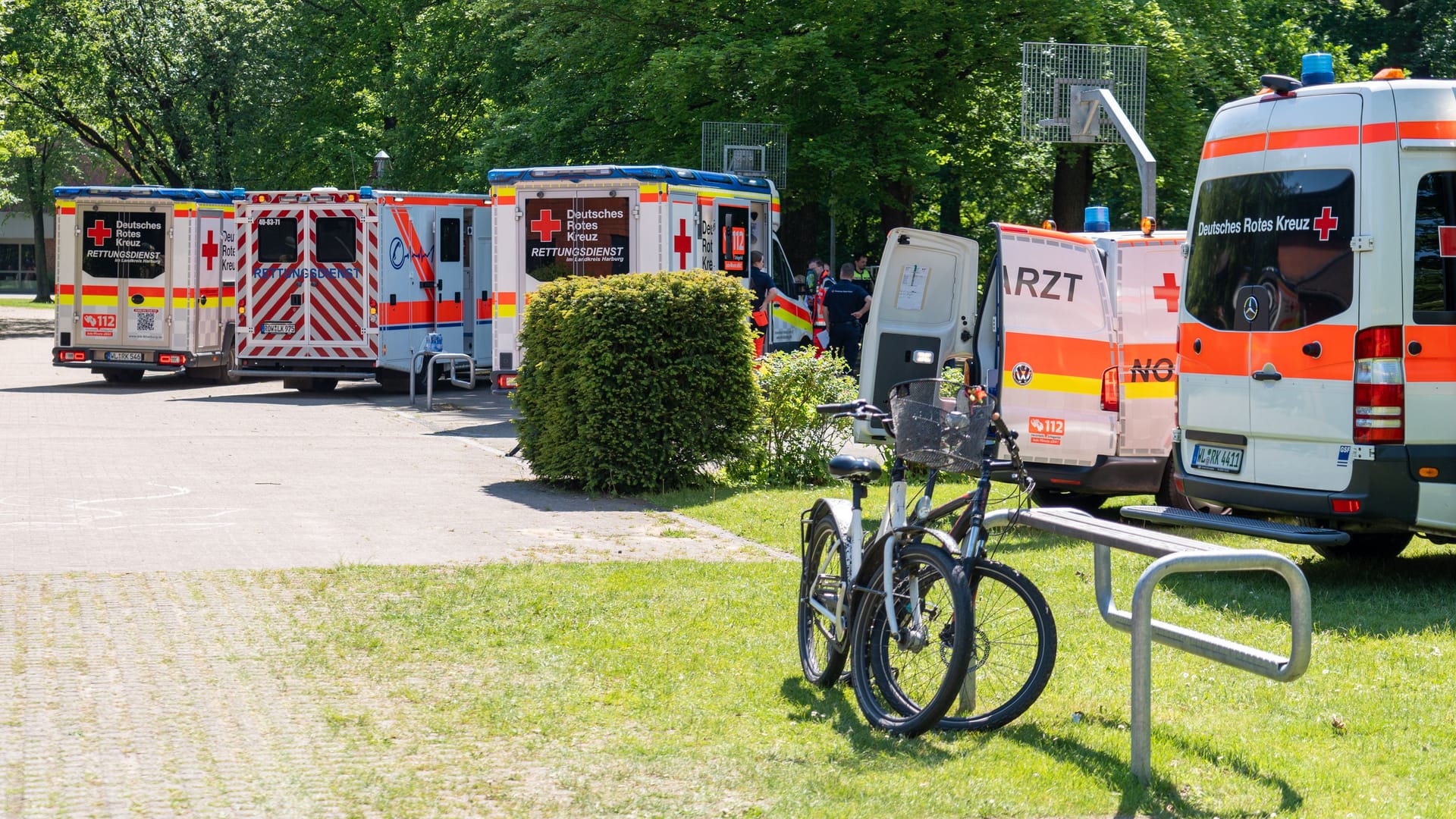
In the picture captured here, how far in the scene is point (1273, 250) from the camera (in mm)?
8477

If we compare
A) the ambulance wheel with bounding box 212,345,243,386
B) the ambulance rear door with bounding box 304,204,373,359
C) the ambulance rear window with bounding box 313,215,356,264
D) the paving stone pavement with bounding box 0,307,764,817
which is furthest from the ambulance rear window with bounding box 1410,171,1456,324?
the ambulance wheel with bounding box 212,345,243,386

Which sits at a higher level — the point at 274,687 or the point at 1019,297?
the point at 1019,297

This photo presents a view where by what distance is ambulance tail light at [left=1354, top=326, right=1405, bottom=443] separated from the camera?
7.91 metres

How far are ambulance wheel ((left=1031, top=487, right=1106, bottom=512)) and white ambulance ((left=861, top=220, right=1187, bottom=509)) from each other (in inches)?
34.1

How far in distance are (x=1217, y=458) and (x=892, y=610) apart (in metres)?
3.80

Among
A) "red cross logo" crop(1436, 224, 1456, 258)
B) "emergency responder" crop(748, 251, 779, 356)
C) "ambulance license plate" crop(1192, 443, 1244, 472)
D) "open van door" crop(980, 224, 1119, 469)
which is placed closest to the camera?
"red cross logo" crop(1436, 224, 1456, 258)

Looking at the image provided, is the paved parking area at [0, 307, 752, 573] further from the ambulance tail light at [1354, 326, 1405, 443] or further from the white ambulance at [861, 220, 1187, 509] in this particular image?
the ambulance tail light at [1354, 326, 1405, 443]

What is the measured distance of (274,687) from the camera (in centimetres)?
618

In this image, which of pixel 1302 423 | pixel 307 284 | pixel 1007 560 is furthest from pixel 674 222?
pixel 1302 423

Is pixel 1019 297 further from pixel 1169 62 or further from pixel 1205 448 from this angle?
pixel 1169 62

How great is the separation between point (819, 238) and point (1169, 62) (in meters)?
8.76

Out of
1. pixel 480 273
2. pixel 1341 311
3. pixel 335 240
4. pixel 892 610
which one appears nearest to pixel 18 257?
pixel 480 273

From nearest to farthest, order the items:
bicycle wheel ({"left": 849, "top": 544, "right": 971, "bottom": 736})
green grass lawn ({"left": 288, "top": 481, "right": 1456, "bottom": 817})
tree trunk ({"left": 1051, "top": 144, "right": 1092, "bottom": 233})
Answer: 1. green grass lawn ({"left": 288, "top": 481, "right": 1456, "bottom": 817})
2. bicycle wheel ({"left": 849, "top": 544, "right": 971, "bottom": 736})
3. tree trunk ({"left": 1051, "top": 144, "right": 1092, "bottom": 233})

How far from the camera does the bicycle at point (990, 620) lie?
5.39 meters
